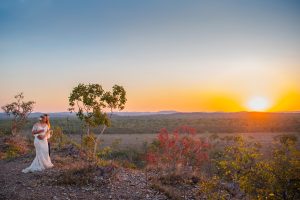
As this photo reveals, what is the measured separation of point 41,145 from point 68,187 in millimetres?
3012

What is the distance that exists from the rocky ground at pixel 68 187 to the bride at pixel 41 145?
0.52 meters

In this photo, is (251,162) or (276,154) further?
(251,162)

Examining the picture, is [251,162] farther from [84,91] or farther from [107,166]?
[84,91]

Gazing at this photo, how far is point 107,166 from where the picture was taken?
13656 millimetres

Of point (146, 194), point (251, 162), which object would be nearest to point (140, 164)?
point (146, 194)

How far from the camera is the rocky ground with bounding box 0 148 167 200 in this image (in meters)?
10.8

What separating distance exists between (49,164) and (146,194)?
4854 millimetres

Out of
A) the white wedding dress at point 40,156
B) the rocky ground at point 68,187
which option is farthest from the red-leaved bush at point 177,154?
the white wedding dress at point 40,156

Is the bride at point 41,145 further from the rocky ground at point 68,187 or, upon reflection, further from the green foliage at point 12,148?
the green foliage at point 12,148

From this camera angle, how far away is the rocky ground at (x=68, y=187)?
10773 millimetres

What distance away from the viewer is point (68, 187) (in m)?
11.5

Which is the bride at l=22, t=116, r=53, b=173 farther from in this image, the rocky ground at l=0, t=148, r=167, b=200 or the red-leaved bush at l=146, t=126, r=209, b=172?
the red-leaved bush at l=146, t=126, r=209, b=172

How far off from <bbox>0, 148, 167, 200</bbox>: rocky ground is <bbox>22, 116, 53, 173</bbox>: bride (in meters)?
0.52

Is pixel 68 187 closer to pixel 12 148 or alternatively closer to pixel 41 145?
pixel 41 145
